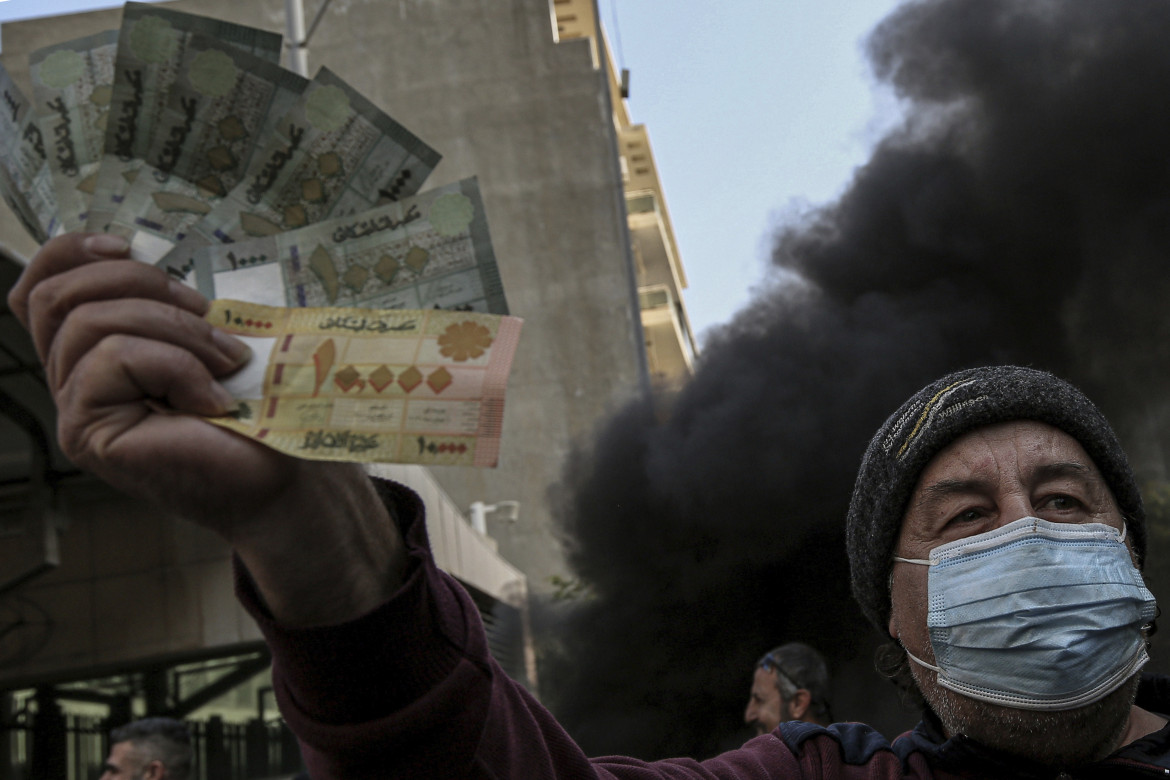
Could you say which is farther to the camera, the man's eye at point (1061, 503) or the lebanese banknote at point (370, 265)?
the man's eye at point (1061, 503)

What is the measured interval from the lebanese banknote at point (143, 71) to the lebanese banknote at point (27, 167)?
0.07m

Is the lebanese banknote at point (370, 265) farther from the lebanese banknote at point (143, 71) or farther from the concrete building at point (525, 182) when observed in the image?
the concrete building at point (525, 182)

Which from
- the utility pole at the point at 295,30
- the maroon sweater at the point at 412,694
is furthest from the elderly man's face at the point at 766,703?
the utility pole at the point at 295,30

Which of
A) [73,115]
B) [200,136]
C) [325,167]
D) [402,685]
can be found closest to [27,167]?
[73,115]

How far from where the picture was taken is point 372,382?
1.12m

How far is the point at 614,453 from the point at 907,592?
379 inches

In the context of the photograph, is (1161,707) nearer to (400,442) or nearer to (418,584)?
(418,584)

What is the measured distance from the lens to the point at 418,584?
1352 millimetres

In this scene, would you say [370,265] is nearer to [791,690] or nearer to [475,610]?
[475,610]

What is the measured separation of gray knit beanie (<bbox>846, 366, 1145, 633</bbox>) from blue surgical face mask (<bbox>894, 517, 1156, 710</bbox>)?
104mm

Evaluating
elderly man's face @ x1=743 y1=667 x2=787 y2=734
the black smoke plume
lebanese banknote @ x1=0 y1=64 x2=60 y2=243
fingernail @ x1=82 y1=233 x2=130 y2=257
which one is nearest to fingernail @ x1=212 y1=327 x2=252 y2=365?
fingernail @ x1=82 y1=233 x2=130 y2=257

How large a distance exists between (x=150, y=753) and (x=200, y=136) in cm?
435

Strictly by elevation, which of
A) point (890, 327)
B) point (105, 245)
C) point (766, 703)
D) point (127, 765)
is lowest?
point (766, 703)

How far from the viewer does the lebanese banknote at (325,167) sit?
48.8 inches
